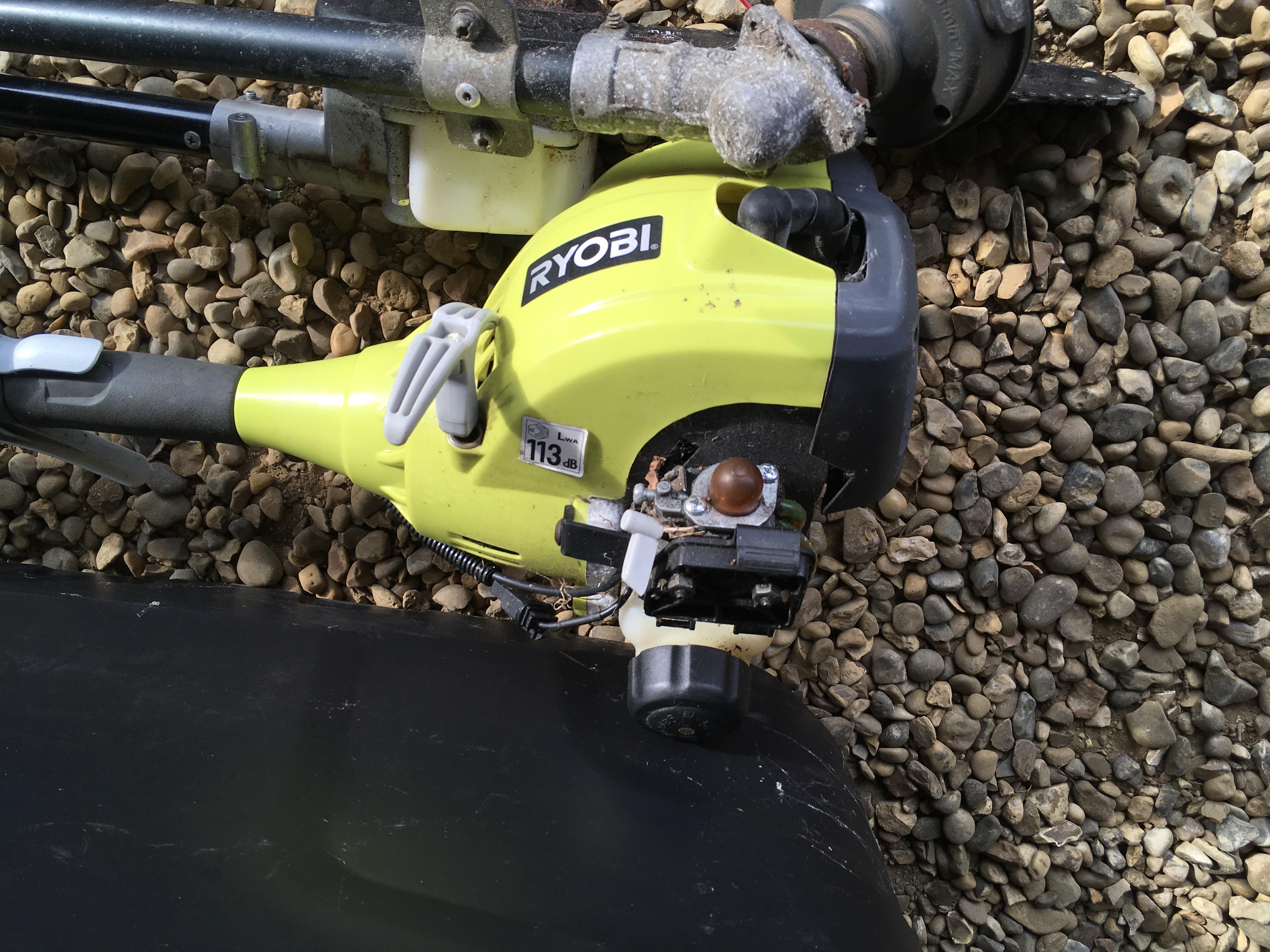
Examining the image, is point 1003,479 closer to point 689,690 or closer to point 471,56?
point 689,690

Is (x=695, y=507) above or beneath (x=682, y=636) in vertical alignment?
above

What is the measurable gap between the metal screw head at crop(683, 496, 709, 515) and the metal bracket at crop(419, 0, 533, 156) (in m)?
0.38

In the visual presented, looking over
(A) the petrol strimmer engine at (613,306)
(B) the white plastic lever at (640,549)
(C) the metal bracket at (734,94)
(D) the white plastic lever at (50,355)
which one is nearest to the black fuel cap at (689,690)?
(A) the petrol strimmer engine at (613,306)

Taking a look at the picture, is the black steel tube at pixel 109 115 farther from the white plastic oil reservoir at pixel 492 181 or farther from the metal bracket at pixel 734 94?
the metal bracket at pixel 734 94

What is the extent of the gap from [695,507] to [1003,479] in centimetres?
62

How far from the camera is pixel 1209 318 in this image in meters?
1.15

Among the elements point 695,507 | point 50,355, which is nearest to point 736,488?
point 695,507

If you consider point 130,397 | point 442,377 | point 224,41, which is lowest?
point 130,397

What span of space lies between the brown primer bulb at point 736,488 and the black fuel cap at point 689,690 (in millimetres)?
176

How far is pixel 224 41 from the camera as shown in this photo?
81 cm

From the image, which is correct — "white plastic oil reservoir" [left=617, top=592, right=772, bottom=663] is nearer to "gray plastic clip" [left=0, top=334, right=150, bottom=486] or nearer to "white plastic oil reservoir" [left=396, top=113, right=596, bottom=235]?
"white plastic oil reservoir" [left=396, top=113, right=596, bottom=235]

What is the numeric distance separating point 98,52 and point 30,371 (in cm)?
33

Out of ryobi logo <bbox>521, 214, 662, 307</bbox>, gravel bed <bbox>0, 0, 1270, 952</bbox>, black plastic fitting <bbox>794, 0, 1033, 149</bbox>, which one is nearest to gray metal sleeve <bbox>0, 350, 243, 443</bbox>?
gravel bed <bbox>0, 0, 1270, 952</bbox>

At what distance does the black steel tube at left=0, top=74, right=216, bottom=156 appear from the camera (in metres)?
0.99
